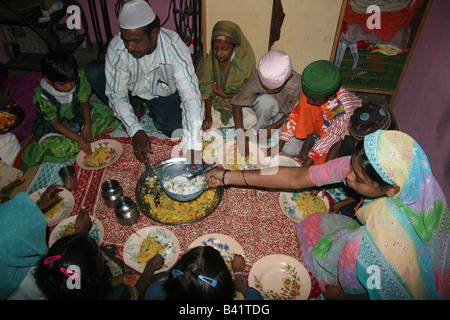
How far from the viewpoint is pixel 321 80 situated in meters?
2.91

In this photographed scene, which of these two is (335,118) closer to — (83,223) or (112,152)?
(112,152)

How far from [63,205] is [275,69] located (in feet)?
8.05

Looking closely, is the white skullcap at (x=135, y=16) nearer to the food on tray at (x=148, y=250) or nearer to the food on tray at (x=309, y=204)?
the food on tray at (x=148, y=250)

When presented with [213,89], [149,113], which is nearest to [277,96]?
[213,89]

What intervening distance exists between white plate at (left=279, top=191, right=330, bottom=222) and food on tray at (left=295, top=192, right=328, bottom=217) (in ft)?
0.08

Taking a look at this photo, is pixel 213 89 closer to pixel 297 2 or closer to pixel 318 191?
pixel 297 2

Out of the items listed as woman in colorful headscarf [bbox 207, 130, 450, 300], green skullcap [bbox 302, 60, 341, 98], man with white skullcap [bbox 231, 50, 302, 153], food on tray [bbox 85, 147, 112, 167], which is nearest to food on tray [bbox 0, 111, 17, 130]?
food on tray [bbox 85, 147, 112, 167]

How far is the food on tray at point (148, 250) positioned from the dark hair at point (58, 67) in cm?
186

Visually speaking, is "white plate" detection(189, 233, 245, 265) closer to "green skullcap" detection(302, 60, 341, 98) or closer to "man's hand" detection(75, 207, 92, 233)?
"man's hand" detection(75, 207, 92, 233)

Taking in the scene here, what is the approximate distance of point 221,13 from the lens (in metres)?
3.88

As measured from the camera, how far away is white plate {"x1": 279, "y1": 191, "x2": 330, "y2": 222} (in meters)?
2.92

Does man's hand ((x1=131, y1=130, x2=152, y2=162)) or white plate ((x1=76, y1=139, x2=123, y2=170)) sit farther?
white plate ((x1=76, y1=139, x2=123, y2=170))

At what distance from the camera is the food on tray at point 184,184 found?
281cm

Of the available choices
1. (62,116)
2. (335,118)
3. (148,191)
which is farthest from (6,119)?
(335,118)
